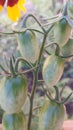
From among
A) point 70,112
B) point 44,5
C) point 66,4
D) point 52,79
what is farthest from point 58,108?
point 44,5

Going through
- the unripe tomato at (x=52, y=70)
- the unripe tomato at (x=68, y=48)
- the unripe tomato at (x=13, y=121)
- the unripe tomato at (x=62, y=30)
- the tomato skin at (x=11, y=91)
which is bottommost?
the unripe tomato at (x=13, y=121)

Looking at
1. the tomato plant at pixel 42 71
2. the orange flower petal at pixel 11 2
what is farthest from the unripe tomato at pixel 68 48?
the orange flower petal at pixel 11 2

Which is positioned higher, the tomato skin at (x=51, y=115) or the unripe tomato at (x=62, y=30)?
the unripe tomato at (x=62, y=30)

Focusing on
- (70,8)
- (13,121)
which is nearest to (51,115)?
(13,121)

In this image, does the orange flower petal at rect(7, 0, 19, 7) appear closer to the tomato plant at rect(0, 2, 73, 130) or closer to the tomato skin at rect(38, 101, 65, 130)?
the tomato plant at rect(0, 2, 73, 130)

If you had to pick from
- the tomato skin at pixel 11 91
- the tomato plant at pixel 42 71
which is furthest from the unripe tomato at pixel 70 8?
the tomato skin at pixel 11 91

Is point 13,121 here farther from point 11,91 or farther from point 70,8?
point 70,8

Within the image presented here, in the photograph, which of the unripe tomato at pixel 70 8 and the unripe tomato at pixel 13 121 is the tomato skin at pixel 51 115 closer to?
the unripe tomato at pixel 13 121
